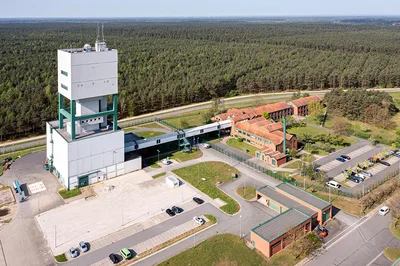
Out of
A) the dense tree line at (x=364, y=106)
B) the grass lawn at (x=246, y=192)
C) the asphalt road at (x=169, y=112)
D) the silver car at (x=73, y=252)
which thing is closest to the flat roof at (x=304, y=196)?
the grass lawn at (x=246, y=192)

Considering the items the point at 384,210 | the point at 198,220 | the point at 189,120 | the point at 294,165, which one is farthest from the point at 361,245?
the point at 189,120

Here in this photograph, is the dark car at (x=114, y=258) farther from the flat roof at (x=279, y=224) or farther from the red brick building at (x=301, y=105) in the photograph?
the red brick building at (x=301, y=105)

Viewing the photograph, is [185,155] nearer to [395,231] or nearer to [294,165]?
[294,165]

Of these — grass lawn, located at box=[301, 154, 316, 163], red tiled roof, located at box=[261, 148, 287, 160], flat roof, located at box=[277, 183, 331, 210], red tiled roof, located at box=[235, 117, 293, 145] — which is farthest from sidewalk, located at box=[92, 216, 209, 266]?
red tiled roof, located at box=[235, 117, 293, 145]

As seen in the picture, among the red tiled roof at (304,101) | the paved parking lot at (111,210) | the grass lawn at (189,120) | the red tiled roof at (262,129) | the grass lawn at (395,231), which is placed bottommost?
the paved parking lot at (111,210)

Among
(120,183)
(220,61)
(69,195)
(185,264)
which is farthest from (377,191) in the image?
(220,61)

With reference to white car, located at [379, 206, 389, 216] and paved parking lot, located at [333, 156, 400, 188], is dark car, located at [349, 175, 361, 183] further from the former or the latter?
white car, located at [379, 206, 389, 216]
